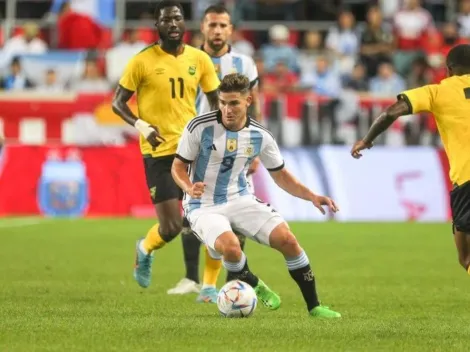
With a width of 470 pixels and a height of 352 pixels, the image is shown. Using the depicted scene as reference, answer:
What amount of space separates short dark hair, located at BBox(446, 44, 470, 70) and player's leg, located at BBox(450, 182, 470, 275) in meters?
0.85

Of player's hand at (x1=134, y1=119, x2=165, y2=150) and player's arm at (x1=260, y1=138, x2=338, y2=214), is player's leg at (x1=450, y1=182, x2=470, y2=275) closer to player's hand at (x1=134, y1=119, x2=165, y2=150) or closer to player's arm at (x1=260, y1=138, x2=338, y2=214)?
player's arm at (x1=260, y1=138, x2=338, y2=214)

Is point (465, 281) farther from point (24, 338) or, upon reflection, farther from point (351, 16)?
point (351, 16)

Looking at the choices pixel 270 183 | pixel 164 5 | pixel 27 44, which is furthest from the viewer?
pixel 27 44

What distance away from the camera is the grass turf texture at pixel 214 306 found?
7785 millimetres

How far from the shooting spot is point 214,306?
33.0ft

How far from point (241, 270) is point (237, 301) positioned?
0.39 m

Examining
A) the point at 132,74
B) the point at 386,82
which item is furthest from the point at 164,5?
the point at 386,82

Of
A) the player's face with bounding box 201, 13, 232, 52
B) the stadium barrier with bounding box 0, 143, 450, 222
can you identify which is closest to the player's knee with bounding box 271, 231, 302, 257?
the player's face with bounding box 201, 13, 232, 52

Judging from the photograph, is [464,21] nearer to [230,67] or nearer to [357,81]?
[357,81]

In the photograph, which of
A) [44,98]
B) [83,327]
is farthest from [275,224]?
[44,98]

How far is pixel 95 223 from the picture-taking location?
19234 mm

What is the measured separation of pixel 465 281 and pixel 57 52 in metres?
13.9

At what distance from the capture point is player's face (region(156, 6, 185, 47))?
10789 millimetres

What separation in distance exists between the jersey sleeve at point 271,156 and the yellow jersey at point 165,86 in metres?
1.50
